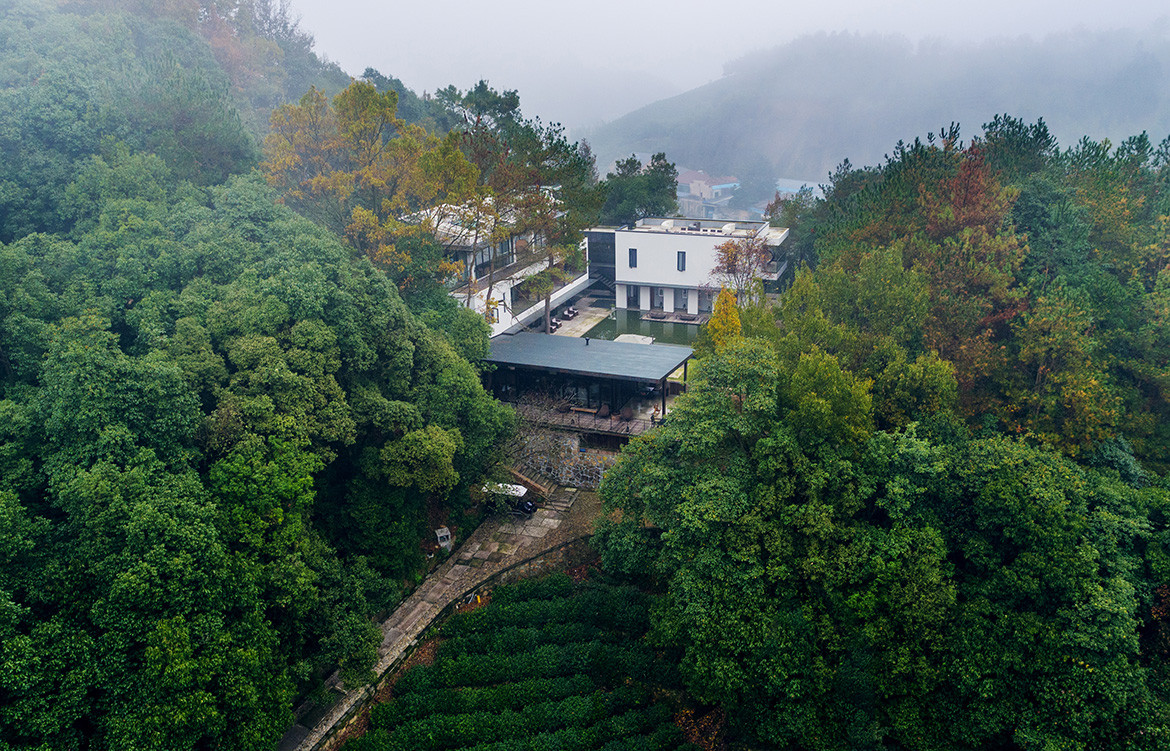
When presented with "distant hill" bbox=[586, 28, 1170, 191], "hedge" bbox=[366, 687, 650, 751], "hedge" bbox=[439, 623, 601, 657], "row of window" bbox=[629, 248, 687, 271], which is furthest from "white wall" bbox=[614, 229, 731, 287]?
"distant hill" bbox=[586, 28, 1170, 191]

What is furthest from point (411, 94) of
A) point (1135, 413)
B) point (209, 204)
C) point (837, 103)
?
point (837, 103)

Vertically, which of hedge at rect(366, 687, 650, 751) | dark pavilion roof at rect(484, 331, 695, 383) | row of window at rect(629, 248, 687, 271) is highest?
row of window at rect(629, 248, 687, 271)

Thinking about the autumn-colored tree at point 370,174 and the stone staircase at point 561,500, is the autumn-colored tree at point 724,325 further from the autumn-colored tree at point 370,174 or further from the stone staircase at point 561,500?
the autumn-colored tree at point 370,174

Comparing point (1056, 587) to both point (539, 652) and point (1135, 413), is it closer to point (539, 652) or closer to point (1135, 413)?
point (1135, 413)

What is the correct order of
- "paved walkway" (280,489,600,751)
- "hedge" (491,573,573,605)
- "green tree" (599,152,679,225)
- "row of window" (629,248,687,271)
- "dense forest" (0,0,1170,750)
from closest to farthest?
"dense forest" (0,0,1170,750) < "paved walkway" (280,489,600,751) < "hedge" (491,573,573,605) < "row of window" (629,248,687,271) < "green tree" (599,152,679,225)

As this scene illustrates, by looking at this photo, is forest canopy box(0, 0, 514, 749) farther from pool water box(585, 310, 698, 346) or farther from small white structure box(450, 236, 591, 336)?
pool water box(585, 310, 698, 346)

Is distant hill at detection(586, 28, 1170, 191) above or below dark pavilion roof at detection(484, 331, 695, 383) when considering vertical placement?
above

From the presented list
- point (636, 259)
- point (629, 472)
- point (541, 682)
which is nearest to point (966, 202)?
point (629, 472)

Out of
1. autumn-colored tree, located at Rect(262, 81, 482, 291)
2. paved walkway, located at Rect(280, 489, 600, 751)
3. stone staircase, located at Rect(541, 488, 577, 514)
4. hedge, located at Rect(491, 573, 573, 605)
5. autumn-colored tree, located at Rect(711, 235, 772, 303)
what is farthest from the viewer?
autumn-colored tree, located at Rect(711, 235, 772, 303)
